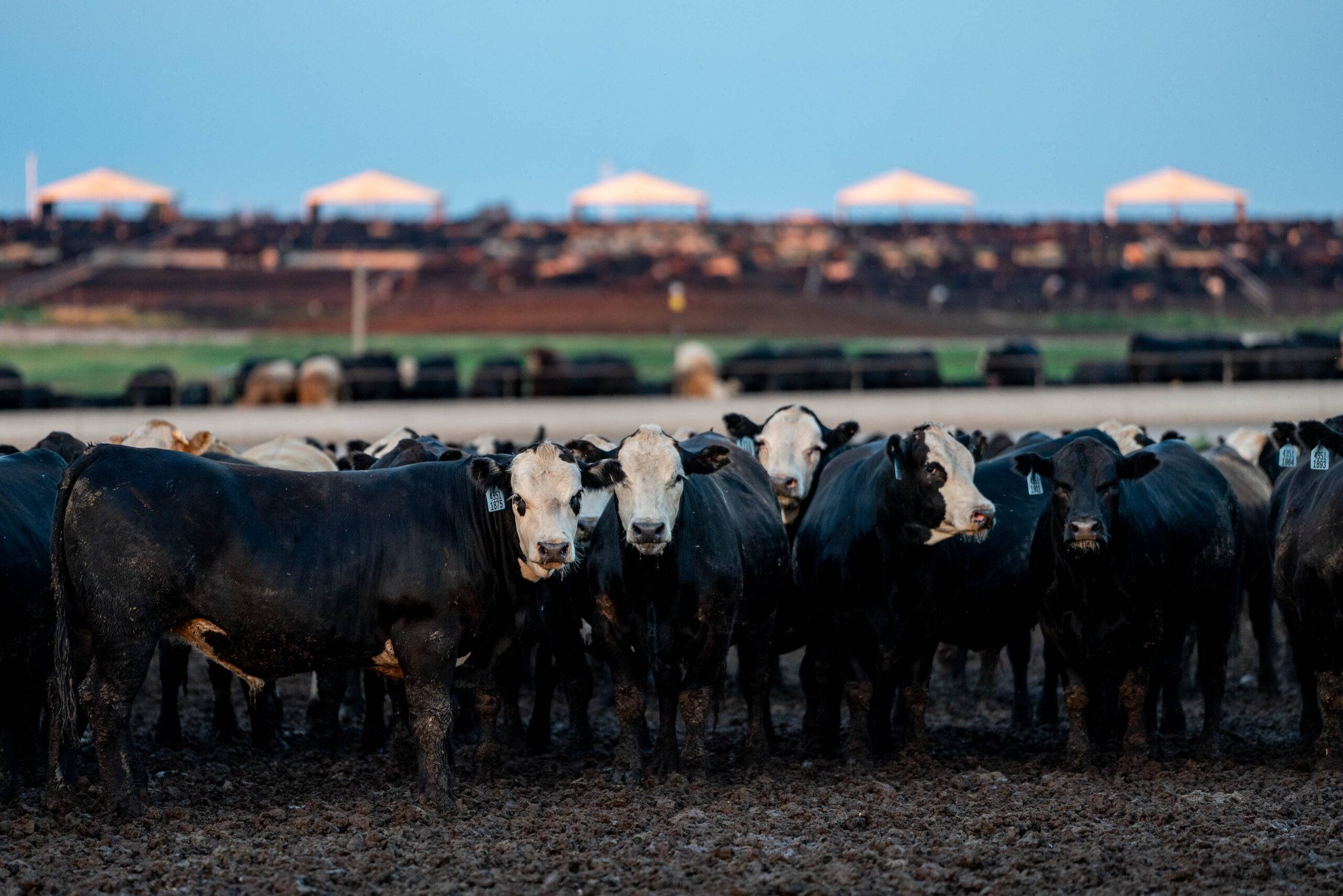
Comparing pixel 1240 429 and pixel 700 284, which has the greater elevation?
pixel 700 284

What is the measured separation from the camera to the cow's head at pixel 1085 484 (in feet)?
27.9

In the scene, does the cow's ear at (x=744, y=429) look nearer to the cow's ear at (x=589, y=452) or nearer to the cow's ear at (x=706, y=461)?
the cow's ear at (x=589, y=452)

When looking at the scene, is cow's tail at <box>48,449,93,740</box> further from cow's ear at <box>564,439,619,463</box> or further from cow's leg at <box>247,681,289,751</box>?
cow's ear at <box>564,439,619,463</box>

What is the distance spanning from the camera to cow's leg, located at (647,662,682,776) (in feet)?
27.9

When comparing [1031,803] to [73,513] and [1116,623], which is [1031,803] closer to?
[1116,623]

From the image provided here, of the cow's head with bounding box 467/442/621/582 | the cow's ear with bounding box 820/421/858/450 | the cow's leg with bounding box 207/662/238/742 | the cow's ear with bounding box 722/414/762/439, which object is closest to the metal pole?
the cow's ear with bounding box 722/414/762/439

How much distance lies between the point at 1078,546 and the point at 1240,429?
8.10m

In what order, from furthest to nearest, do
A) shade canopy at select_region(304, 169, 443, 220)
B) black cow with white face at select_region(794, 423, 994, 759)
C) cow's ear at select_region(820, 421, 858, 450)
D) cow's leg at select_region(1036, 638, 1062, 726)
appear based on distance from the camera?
shade canopy at select_region(304, 169, 443, 220) → cow's ear at select_region(820, 421, 858, 450) → cow's leg at select_region(1036, 638, 1062, 726) → black cow with white face at select_region(794, 423, 994, 759)

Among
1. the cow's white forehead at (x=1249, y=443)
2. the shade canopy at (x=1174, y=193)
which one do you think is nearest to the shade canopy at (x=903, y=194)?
the shade canopy at (x=1174, y=193)

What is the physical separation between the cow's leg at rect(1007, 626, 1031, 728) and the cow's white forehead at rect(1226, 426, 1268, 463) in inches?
195

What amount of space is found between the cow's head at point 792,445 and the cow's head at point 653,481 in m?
2.26

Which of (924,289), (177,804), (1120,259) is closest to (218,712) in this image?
(177,804)

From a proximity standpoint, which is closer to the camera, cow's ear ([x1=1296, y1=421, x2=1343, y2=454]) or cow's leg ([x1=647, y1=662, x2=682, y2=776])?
cow's leg ([x1=647, y1=662, x2=682, y2=776])

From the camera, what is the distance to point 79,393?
2883cm
